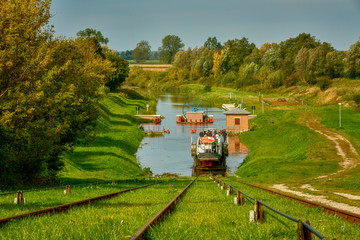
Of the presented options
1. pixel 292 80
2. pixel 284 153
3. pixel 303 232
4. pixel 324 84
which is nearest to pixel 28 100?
pixel 303 232

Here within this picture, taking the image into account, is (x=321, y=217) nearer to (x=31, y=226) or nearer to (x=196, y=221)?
(x=196, y=221)

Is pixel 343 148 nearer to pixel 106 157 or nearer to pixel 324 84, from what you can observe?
pixel 106 157

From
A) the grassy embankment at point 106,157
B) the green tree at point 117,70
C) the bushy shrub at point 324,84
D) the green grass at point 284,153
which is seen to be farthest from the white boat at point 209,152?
A: the bushy shrub at point 324,84

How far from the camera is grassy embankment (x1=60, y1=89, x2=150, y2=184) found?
→ 37.7 metres

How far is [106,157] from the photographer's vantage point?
157ft

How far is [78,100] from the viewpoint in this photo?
2930 cm

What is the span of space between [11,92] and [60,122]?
4695 mm

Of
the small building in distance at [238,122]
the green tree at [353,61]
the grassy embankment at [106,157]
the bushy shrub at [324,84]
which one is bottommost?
the grassy embankment at [106,157]

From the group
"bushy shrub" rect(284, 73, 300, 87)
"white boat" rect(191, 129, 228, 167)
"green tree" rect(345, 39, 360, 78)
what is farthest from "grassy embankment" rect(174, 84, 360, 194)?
"bushy shrub" rect(284, 73, 300, 87)

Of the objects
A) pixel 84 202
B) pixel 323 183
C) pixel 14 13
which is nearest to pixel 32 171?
pixel 14 13

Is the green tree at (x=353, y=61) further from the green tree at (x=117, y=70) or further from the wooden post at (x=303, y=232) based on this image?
the wooden post at (x=303, y=232)

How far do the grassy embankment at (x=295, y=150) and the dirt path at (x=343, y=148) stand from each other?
0.74 meters

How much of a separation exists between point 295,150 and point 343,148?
268 inches

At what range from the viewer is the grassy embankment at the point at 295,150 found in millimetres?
38562
